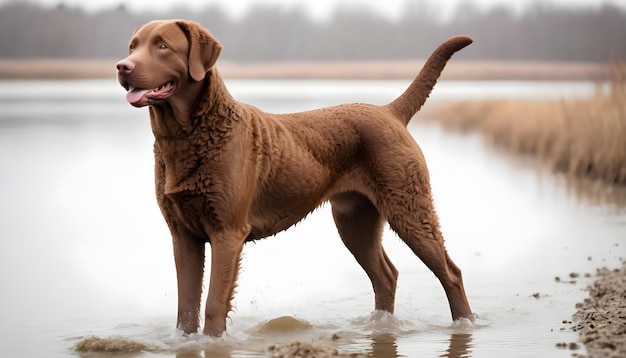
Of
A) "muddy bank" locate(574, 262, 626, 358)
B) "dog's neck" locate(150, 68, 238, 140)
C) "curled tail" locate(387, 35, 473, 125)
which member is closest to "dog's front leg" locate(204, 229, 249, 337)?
"dog's neck" locate(150, 68, 238, 140)

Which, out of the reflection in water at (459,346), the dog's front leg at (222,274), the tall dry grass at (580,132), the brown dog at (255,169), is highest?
the tall dry grass at (580,132)

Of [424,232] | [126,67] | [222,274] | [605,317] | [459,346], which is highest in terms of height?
[126,67]

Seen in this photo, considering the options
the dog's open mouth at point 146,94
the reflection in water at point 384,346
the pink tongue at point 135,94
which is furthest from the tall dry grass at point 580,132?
the pink tongue at point 135,94

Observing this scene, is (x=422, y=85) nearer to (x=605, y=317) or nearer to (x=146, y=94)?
(x=605, y=317)

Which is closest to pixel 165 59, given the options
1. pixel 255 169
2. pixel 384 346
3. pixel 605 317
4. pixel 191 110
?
pixel 191 110

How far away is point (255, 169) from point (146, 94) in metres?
0.84

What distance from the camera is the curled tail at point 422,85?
276 inches

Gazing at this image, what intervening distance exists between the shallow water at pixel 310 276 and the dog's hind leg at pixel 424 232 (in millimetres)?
223

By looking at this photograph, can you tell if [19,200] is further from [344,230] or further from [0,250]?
[344,230]

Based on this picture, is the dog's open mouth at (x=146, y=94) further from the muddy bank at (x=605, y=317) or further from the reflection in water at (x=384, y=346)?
the muddy bank at (x=605, y=317)

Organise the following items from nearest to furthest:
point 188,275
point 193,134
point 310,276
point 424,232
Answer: point 193,134
point 188,275
point 424,232
point 310,276

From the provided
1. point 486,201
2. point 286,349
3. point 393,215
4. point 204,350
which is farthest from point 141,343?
point 486,201

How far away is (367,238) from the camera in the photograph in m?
7.10

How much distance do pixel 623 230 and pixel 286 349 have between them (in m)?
5.93
